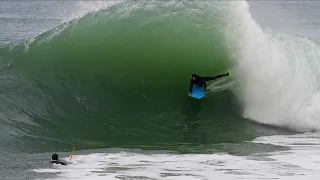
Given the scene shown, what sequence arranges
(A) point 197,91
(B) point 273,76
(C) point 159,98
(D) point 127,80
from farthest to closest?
(D) point 127,80 < (C) point 159,98 < (B) point 273,76 < (A) point 197,91

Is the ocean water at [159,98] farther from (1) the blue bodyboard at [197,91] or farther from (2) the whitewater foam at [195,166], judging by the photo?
(1) the blue bodyboard at [197,91]

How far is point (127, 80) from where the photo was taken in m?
14.1

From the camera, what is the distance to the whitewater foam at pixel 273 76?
1266 cm

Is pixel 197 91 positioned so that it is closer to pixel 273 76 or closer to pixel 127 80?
pixel 273 76

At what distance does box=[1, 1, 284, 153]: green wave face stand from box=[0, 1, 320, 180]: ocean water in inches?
1.3

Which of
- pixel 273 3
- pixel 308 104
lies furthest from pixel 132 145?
pixel 273 3

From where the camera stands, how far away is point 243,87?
13.6 m

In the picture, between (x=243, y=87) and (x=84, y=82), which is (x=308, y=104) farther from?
(x=84, y=82)

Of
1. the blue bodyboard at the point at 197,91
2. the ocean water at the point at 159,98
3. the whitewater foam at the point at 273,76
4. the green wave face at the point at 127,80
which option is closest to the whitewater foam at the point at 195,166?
the ocean water at the point at 159,98

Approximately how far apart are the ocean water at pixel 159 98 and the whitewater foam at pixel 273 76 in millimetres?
28

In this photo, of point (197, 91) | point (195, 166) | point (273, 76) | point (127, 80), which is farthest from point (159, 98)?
point (195, 166)

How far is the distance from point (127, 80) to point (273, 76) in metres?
3.99

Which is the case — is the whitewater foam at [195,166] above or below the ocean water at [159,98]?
below

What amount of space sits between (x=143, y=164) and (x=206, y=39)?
24.6 feet
